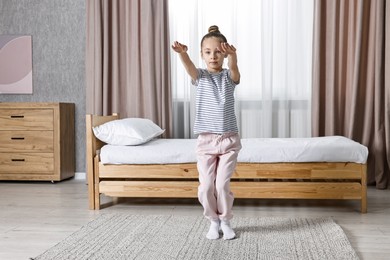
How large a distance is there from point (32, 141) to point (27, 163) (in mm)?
204

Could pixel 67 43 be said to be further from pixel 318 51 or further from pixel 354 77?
pixel 354 77

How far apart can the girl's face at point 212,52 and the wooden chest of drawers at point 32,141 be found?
7.26ft

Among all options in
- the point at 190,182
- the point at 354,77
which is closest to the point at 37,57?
the point at 190,182

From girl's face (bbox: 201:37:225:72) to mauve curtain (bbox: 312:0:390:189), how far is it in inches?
70.3

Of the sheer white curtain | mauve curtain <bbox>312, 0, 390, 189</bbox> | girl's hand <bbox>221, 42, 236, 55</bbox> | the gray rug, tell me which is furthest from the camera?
the sheer white curtain

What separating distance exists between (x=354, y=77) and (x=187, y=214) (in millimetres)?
1896

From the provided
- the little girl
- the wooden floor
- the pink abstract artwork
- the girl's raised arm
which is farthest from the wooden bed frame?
the pink abstract artwork

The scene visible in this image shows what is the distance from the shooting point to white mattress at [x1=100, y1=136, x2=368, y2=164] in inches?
120

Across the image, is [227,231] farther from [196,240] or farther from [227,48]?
[227,48]

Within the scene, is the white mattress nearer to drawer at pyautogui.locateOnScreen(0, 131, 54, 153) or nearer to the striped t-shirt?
the striped t-shirt

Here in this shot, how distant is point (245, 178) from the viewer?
10.3 feet

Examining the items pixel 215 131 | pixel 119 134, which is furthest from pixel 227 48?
pixel 119 134

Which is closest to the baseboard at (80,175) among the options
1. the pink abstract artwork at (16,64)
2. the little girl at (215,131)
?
the pink abstract artwork at (16,64)

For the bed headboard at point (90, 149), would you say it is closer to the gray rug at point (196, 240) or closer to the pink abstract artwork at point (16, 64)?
the gray rug at point (196, 240)
